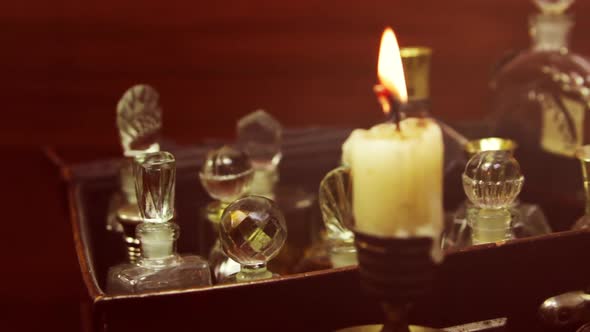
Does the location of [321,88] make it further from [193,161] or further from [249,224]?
[249,224]

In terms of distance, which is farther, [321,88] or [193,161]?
[321,88]

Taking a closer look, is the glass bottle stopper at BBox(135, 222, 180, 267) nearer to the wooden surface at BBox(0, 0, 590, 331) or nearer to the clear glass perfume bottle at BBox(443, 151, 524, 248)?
the clear glass perfume bottle at BBox(443, 151, 524, 248)

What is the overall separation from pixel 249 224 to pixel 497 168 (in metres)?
0.17

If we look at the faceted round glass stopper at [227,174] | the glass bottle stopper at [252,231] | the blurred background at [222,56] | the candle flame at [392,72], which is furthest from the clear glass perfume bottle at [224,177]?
the blurred background at [222,56]

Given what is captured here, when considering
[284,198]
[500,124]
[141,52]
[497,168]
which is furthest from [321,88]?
[497,168]

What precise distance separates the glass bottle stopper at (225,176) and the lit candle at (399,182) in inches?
10.4

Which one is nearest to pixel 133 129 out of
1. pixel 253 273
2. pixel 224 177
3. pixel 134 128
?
pixel 134 128

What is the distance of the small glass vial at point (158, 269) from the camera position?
1.97 feet

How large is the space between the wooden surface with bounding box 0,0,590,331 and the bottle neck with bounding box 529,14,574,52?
1.06 ft

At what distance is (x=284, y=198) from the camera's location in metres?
0.80

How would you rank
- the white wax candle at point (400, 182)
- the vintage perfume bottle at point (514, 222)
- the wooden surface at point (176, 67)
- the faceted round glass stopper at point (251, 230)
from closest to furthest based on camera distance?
1. the white wax candle at point (400, 182)
2. the faceted round glass stopper at point (251, 230)
3. the vintage perfume bottle at point (514, 222)
4. the wooden surface at point (176, 67)

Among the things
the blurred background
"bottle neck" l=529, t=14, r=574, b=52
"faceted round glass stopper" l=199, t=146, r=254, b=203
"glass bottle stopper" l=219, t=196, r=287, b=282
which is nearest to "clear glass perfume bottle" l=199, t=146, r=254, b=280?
"faceted round glass stopper" l=199, t=146, r=254, b=203

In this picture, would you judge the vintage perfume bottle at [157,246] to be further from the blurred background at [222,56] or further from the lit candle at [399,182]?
the blurred background at [222,56]

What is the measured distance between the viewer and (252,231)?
0.59 metres
